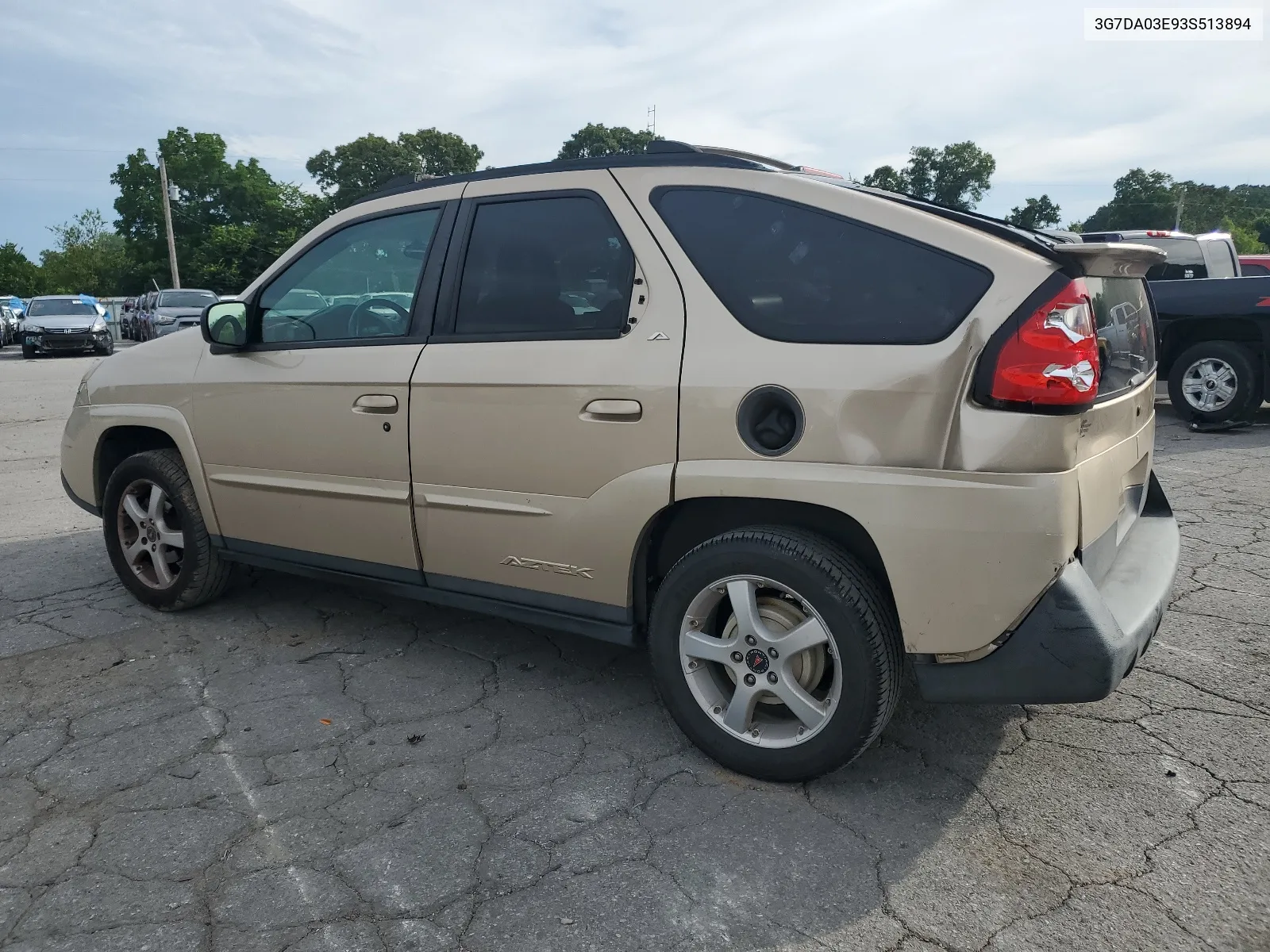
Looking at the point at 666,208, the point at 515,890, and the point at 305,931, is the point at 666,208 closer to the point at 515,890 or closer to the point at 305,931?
the point at 515,890

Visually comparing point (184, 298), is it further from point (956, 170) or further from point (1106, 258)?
point (956, 170)

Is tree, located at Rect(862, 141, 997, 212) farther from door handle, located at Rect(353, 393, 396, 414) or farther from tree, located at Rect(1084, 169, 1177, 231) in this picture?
door handle, located at Rect(353, 393, 396, 414)

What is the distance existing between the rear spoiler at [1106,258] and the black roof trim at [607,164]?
892 millimetres

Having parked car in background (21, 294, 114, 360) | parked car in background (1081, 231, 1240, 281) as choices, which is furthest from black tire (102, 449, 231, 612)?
parked car in background (21, 294, 114, 360)

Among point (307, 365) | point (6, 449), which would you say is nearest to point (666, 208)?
point (307, 365)

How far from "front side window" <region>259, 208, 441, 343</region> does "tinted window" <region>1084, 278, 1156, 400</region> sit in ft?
7.40

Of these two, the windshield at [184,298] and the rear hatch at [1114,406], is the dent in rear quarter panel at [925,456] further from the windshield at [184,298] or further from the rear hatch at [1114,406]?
the windshield at [184,298]

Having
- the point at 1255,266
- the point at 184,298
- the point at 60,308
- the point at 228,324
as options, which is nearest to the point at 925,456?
the point at 228,324

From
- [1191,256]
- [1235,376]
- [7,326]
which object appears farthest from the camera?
[7,326]

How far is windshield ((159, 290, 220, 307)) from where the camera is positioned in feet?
80.5

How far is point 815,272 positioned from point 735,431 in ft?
1.63

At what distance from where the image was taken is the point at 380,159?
7175 cm

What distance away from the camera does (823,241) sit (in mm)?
2574

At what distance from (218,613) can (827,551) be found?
10.0ft
